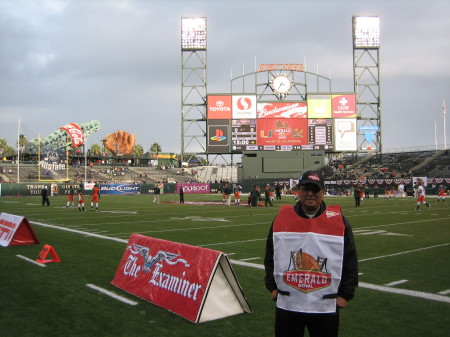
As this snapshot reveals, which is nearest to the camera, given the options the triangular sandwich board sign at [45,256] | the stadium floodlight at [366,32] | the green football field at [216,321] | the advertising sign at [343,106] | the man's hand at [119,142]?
the green football field at [216,321]

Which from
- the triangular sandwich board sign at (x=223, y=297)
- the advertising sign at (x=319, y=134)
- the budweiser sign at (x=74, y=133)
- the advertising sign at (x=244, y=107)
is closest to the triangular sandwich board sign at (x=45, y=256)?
the triangular sandwich board sign at (x=223, y=297)

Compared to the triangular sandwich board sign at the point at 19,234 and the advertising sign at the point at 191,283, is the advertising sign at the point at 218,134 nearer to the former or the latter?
the triangular sandwich board sign at the point at 19,234

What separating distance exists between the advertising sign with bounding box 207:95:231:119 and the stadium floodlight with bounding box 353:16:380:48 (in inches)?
888

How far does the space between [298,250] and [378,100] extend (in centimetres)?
6540

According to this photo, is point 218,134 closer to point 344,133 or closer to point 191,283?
point 344,133

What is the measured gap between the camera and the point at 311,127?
58.2 metres

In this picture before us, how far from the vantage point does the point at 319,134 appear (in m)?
58.1

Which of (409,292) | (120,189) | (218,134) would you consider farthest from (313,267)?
(218,134)

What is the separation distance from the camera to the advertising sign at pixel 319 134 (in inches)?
2286

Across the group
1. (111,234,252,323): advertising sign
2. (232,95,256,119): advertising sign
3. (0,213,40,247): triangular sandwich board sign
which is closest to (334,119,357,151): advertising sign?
(232,95,256,119): advertising sign

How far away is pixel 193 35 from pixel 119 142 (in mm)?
49349

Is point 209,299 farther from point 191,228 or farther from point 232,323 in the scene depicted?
point 191,228

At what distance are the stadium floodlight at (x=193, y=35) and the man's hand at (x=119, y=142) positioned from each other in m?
47.3

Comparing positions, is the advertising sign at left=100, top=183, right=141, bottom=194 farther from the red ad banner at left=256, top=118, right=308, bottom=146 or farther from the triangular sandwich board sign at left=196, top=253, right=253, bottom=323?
the triangular sandwich board sign at left=196, top=253, right=253, bottom=323
